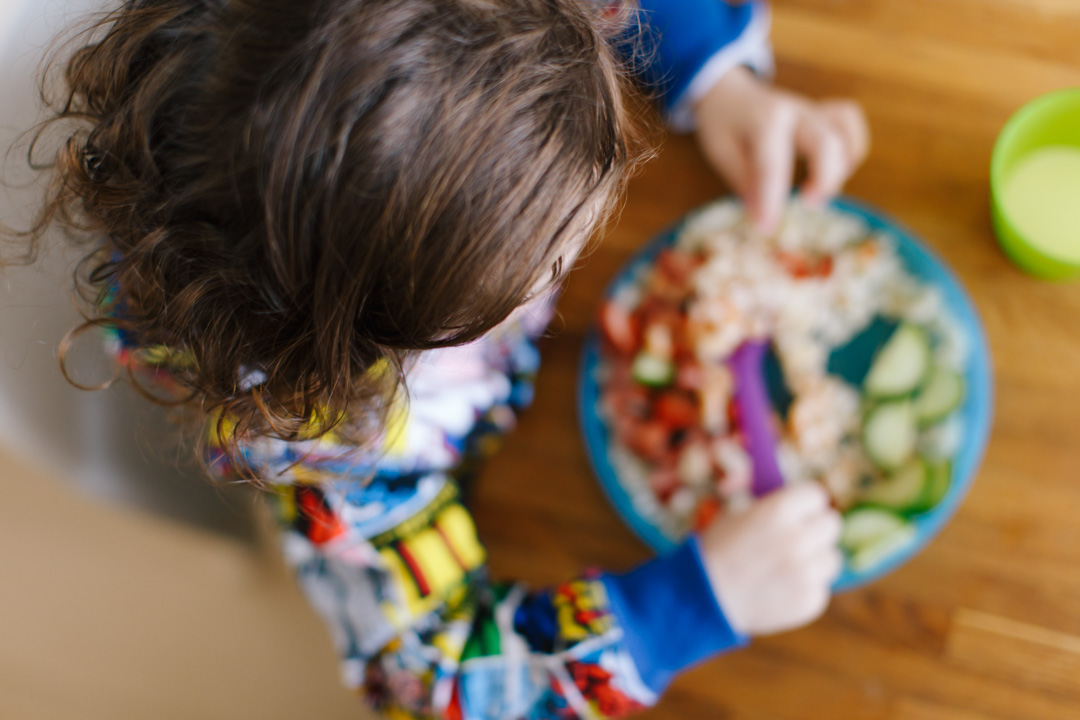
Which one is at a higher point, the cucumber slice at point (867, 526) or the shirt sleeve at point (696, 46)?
the shirt sleeve at point (696, 46)

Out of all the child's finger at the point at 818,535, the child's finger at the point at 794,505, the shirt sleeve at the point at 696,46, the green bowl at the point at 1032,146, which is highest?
the shirt sleeve at the point at 696,46

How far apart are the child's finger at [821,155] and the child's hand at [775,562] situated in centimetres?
29

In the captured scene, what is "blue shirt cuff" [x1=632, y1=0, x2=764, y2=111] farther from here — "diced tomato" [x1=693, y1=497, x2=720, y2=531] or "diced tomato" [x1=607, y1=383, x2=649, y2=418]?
"diced tomato" [x1=693, y1=497, x2=720, y2=531]

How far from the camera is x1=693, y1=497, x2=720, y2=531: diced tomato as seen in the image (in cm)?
67

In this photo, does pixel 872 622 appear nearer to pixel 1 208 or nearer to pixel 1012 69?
pixel 1012 69

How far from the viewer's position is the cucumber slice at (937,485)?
62 cm

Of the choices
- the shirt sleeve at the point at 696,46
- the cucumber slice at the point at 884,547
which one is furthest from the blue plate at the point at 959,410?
the shirt sleeve at the point at 696,46

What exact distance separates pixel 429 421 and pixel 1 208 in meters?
0.33

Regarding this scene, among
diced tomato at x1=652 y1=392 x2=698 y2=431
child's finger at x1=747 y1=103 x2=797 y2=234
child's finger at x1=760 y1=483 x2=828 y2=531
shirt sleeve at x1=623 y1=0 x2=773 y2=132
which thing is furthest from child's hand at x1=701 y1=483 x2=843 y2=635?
shirt sleeve at x1=623 y1=0 x2=773 y2=132

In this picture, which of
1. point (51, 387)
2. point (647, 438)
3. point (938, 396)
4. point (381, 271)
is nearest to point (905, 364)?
point (938, 396)

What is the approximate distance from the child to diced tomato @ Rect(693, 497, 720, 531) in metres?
0.04

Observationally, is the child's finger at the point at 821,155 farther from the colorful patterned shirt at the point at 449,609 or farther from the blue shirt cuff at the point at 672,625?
the blue shirt cuff at the point at 672,625

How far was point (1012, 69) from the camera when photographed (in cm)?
72

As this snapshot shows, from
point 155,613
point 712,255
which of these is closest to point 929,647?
point 712,255
